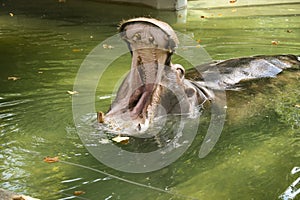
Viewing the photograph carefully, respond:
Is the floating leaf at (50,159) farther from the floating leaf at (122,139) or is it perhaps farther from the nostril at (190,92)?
the nostril at (190,92)

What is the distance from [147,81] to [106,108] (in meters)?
1.04

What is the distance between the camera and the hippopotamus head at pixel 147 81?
4.05 meters

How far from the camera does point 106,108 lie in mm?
5281

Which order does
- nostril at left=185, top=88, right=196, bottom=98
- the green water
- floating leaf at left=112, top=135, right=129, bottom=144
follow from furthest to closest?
nostril at left=185, top=88, right=196, bottom=98 → floating leaf at left=112, top=135, right=129, bottom=144 → the green water

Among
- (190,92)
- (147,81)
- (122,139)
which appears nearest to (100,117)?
(122,139)

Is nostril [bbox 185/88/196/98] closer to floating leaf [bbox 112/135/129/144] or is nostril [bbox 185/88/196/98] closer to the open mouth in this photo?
the open mouth

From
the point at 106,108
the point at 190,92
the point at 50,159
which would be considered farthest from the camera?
the point at 106,108

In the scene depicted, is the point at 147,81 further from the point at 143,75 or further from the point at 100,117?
the point at 100,117

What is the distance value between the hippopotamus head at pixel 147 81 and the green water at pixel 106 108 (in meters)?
0.40

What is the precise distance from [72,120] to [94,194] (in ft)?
5.21

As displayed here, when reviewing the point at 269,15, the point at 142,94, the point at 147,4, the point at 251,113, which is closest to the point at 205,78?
the point at 251,113

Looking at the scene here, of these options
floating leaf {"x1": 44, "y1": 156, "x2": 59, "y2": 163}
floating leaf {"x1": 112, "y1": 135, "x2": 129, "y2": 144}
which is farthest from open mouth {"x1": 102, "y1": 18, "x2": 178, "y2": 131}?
floating leaf {"x1": 44, "y1": 156, "x2": 59, "y2": 163}

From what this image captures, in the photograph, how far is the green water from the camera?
143 inches

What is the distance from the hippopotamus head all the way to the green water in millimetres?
403
